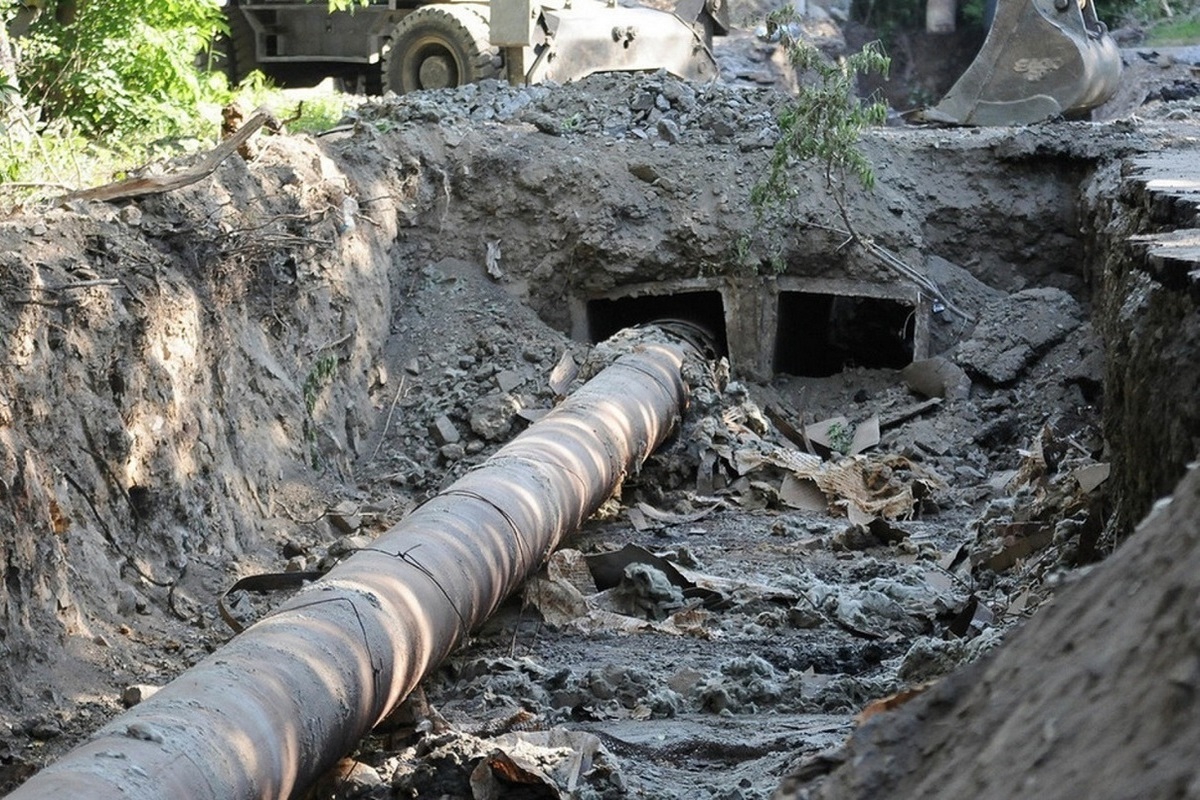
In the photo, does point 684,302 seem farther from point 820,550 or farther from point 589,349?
point 820,550

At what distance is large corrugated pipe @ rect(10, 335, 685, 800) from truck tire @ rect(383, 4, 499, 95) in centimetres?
819

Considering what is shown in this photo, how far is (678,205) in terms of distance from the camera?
37.0 feet

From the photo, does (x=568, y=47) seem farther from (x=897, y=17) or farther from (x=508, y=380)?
(x=897, y=17)

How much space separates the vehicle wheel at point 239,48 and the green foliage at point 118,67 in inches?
279

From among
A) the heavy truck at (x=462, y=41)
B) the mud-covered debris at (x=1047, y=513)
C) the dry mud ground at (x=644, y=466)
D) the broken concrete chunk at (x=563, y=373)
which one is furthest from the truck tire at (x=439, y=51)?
the mud-covered debris at (x=1047, y=513)

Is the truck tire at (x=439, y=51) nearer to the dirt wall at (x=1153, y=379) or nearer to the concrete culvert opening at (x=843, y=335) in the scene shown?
the concrete culvert opening at (x=843, y=335)

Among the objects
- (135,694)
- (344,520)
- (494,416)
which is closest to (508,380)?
(494,416)

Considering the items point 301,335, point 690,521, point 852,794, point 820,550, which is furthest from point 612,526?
point 852,794

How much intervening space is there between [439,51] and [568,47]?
2.03 meters

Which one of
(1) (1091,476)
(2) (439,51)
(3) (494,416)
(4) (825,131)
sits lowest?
(3) (494,416)

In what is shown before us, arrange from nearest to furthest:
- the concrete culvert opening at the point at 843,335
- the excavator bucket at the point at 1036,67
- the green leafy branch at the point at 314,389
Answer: the green leafy branch at the point at 314,389 → the concrete culvert opening at the point at 843,335 → the excavator bucket at the point at 1036,67

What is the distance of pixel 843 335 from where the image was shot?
13266 mm

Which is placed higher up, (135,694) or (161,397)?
(161,397)

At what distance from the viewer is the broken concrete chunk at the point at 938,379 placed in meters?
10.5
